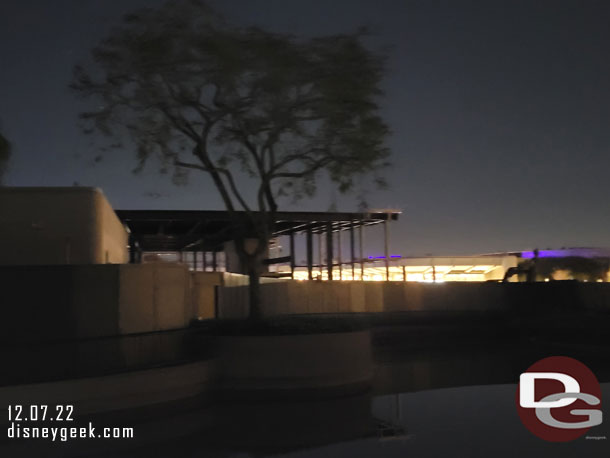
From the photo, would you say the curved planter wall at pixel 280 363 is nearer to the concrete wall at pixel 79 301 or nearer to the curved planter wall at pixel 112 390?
the curved planter wall at pixel 112 390

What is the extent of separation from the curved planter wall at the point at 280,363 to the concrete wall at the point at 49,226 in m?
5.65

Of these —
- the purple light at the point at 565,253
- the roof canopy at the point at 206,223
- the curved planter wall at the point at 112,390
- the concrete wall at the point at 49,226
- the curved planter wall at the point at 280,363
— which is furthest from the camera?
the purple light at the point at 565,253

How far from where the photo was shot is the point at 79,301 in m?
12.4

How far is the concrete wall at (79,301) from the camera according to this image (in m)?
12.0

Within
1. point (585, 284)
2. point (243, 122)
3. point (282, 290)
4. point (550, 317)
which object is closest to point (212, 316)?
point (282, 290)

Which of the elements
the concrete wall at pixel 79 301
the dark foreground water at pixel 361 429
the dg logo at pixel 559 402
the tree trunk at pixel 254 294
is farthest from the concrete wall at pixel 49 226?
the dg logo at pixel 559 402

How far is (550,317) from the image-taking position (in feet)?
88.4

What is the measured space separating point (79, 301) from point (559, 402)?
8.47 meters

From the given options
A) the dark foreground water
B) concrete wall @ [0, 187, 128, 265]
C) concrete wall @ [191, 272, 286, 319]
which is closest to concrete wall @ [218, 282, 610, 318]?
concrete wall @ [191, 272, 286, 319]

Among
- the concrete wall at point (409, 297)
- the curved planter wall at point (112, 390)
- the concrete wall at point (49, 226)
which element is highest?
the concrete wall at point (49, 226)

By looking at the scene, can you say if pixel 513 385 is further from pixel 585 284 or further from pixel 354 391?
pixel 585 284

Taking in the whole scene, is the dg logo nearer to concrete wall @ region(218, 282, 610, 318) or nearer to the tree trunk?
the tree trunk

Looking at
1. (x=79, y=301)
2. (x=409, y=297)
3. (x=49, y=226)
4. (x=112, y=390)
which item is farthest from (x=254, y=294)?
(x=409, y=297)

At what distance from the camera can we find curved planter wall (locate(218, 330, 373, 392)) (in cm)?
1314
